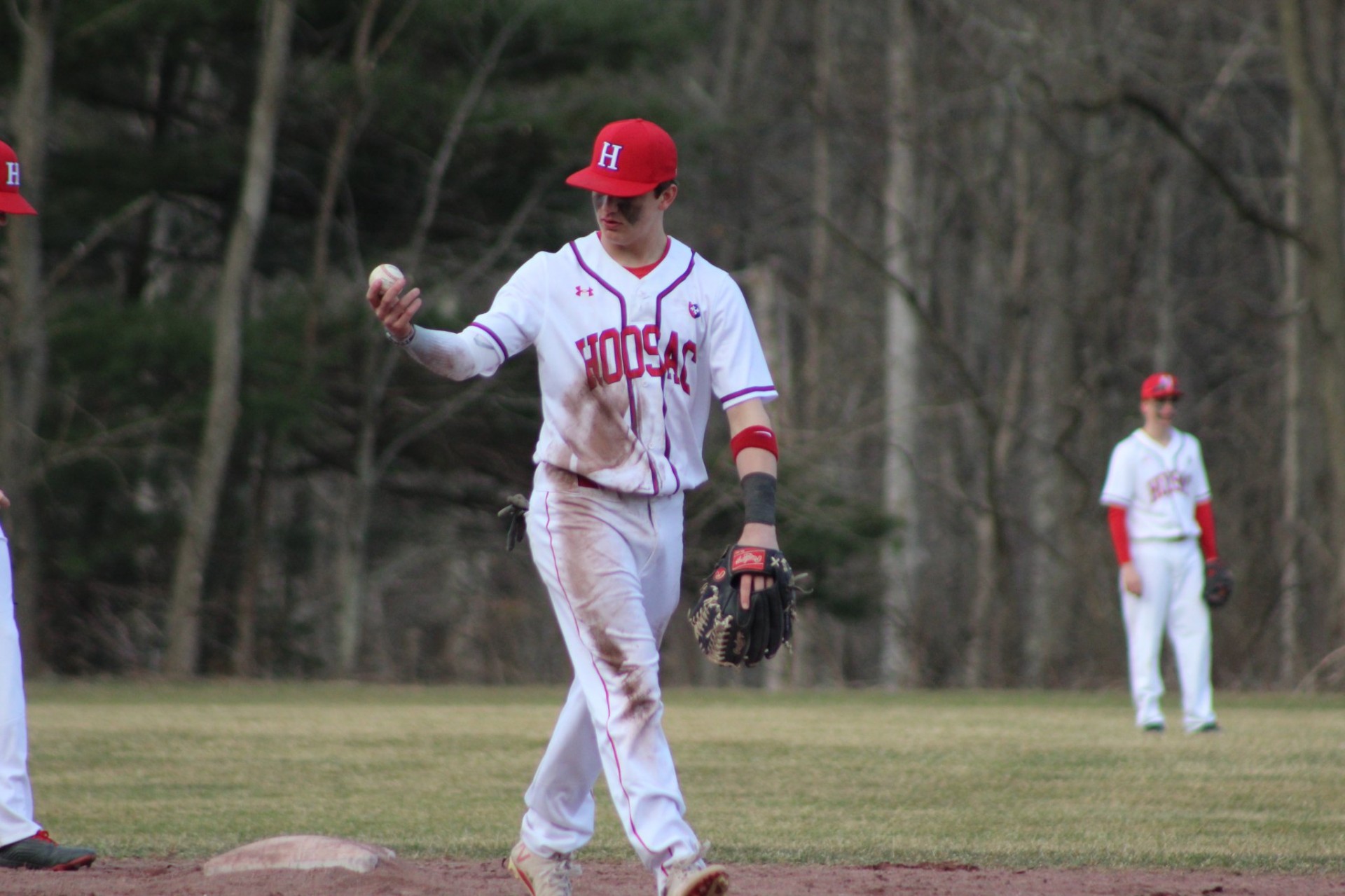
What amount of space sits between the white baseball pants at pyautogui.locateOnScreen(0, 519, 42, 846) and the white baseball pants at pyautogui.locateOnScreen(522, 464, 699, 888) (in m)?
1.83

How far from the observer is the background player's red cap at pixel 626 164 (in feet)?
16.0

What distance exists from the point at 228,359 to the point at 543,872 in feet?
49.7

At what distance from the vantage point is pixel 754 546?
4.80 meters

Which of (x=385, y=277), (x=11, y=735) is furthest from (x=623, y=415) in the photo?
(x=11, y=735)

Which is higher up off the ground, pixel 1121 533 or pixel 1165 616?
pixel 1121 533

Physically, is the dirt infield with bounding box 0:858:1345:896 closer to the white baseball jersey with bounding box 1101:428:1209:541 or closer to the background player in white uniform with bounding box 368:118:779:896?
the background player in white uniform with bounding box 368:118:779:896

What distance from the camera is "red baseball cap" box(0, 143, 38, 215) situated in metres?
5.84

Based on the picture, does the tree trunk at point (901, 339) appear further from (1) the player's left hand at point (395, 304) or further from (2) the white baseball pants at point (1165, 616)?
(1) the player's left hand at point (395, 304)

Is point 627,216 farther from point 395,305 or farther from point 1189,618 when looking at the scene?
point 1189,618

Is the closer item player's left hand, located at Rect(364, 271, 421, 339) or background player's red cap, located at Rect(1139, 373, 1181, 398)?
player's left hand, located at Rect(364, 271, 421, 339)

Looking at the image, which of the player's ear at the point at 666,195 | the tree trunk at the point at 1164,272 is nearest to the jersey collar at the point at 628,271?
the player's ear at the point at 666,195

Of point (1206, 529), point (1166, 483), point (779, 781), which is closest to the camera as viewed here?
point (779, 781)

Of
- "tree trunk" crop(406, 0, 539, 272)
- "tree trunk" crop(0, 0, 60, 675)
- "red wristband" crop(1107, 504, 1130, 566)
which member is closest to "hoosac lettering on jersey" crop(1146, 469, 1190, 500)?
"red wristband" crop(1107, 504, 1130, 566)

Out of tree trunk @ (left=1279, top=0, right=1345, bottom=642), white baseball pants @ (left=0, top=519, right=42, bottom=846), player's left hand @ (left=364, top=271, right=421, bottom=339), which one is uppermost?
tree trunk @ (left=1279, top=0, right=1345, bottom=642)
